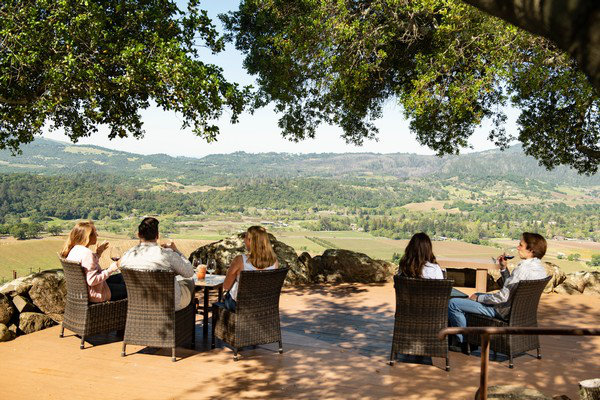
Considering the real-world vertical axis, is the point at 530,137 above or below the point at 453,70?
below

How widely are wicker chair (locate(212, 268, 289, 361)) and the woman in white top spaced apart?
119 cm

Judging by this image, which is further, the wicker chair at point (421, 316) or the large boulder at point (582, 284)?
the large boulder at point (582, 284)

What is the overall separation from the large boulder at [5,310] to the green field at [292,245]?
7681mm

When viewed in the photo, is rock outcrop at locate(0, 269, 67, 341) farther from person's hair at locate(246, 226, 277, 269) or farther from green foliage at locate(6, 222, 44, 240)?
green foliage at locate(6, 222, 44, 240)

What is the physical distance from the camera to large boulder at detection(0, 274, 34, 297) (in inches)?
236

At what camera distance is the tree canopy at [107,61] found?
6.85 metres

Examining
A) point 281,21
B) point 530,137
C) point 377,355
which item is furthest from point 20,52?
point 530,137

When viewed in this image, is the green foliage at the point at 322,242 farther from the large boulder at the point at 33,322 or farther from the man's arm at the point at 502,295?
the man's arm at the point at 502,295

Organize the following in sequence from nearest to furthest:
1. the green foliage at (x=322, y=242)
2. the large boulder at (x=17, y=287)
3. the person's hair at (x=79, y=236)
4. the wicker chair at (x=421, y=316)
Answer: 1. the wicker chair at (x=421, y=316)
2. the person's hair at (x=79, y=236)
3. the large boulder at (x=17, y=287)
4. the green foliage at (x=322, y=242)

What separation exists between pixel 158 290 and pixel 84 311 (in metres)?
0.94

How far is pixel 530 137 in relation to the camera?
450 inches

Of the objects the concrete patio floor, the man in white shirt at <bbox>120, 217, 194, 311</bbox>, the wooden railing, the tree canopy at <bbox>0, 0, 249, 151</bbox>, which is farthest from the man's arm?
the tree canopy at <bbox>0, 0, 249, 151</bbox>

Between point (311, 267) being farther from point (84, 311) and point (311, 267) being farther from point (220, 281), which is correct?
point (84, 311)

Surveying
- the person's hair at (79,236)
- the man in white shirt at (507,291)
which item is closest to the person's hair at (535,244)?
the man in white shirt at (507,291)
